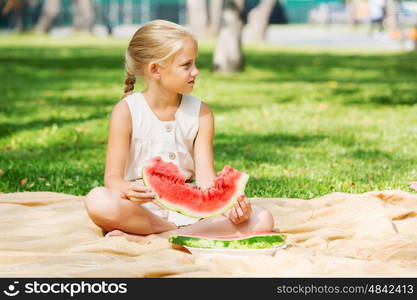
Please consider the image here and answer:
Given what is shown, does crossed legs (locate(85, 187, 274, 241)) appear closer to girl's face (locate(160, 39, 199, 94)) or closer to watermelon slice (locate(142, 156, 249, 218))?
watermelon slice (locate(142, 156, 249, 218))

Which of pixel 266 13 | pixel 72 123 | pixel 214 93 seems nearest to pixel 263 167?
pixel 72 123

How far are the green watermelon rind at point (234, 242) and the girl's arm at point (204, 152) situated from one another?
0.58 metres

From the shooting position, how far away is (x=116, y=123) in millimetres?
5055

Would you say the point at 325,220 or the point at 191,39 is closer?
the point at 191,39

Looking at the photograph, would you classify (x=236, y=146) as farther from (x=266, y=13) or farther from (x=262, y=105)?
(x=266, y=13)

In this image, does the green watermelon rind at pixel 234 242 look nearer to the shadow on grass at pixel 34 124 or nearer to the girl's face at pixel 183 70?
the girl's face at pixel 183 70

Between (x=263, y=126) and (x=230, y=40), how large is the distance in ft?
21.7

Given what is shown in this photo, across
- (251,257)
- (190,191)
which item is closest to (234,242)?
(251,257)

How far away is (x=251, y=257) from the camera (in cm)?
442

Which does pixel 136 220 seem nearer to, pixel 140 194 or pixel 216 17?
pixel 140 194

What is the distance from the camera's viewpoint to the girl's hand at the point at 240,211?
15.5ft

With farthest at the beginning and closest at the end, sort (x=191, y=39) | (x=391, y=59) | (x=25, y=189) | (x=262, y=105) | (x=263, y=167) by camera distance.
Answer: (x=391, y=59) → (x=262, y=105) → (x=263, y=167) → (x=25, y=189) → (x=191, y=39)

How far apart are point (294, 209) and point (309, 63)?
48.4ft

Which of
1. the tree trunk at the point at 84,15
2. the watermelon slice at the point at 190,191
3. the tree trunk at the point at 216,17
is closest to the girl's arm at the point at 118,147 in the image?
the watermelon slice at the point at 190,191
